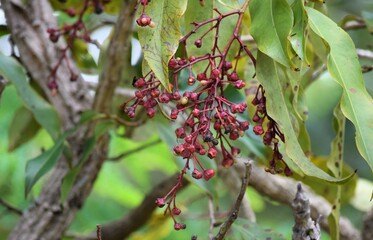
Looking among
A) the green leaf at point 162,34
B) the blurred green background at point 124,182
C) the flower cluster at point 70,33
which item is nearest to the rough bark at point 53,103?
the flower cluster at point 70,33

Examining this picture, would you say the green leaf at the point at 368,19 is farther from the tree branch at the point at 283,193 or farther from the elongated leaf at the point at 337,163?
the tree branch at the point at 283,193

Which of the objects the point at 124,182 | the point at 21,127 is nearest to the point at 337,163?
the point at 21,127

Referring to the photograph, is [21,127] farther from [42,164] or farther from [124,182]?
[124,182]

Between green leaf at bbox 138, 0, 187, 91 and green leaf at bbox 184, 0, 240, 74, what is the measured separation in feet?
0.34

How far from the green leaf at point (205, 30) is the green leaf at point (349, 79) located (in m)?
0.14

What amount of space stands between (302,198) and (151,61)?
266mm

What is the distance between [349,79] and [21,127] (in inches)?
39.4

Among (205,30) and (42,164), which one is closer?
(205,30)

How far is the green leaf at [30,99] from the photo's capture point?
1424 millimetres

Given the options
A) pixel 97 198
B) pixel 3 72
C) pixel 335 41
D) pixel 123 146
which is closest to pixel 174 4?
pixel 335 41

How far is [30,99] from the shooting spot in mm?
1471

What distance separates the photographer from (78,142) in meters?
1.53

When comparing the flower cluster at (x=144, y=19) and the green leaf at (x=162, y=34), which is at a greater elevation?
the flower cluster at (x=144, y=19)

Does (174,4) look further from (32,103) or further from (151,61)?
(32,103)
